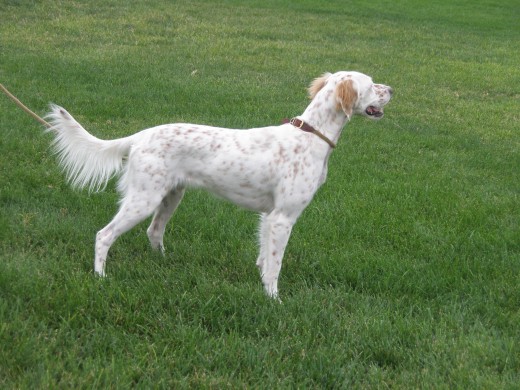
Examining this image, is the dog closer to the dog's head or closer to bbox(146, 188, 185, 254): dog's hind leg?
the dog's head

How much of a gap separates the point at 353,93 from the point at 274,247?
1.19m

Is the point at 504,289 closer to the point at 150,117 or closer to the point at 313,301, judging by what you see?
the point at 313,301

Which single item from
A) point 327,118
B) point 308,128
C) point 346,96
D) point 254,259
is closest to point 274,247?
point 254,259

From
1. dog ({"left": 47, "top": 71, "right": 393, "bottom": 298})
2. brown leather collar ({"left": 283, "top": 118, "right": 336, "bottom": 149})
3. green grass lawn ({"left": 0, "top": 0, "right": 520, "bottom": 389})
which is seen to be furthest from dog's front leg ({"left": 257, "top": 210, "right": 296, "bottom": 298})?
brown leather collar ({"left": 283, "top": 118, "right": 336, "bottom": 149})

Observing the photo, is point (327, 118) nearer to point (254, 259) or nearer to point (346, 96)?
point (346, 96)

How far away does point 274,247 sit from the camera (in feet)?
16.3

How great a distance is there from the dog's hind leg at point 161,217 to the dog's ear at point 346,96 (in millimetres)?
1408

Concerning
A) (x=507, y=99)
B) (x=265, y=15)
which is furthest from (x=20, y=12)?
(x=507, y=99)

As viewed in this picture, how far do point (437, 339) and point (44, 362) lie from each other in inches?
87.2

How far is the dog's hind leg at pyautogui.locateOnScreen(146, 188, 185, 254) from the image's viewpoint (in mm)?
5500

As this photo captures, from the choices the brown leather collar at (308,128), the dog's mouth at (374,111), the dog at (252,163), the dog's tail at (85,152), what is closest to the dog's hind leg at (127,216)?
the dog at (252,163)

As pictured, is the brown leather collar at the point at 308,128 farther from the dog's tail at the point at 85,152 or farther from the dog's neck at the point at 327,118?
the dog's tail at the point at 85,152

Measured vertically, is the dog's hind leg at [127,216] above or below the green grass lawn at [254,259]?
above

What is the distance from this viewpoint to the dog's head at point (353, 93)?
4.98 m
